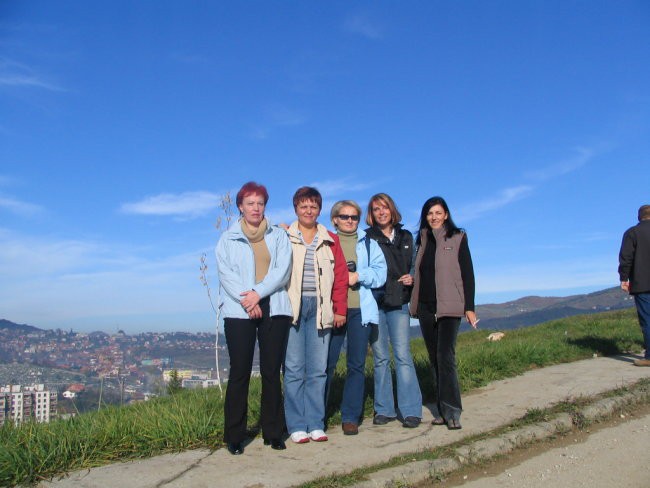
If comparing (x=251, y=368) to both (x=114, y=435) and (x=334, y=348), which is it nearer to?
(x=334, y=348)

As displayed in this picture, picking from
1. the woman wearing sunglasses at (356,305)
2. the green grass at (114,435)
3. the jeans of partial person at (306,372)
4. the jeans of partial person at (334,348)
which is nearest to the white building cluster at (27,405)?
the green grass at (114,435)

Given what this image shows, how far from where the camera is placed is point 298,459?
4.05 metres

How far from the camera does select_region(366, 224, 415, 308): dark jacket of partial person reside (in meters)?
5.11

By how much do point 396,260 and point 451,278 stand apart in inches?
21.3

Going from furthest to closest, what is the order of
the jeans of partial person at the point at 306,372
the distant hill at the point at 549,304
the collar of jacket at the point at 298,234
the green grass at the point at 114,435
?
the distant hill at the point at 549,304, the collar of jacket at the point at 298,234, the jeans of partial person at the point at 306,372, the green grass at the point at 114,435

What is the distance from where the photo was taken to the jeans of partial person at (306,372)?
4660 mm

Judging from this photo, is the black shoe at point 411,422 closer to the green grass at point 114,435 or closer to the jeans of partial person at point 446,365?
the jeans of partial person at point 446,365

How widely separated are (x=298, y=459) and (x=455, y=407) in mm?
1557

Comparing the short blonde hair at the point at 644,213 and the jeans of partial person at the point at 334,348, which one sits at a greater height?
the short blonde hair at the point at 644,213

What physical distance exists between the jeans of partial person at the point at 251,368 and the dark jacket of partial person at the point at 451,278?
1372 mm

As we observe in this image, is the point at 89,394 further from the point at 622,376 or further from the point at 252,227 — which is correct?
the point at 622,376

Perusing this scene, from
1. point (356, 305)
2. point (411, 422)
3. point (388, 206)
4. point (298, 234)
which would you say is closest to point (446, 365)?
point (411, 422)

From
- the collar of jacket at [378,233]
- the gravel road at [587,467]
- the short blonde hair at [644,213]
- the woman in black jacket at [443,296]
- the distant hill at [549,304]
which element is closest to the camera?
the gravel road at [587,467]

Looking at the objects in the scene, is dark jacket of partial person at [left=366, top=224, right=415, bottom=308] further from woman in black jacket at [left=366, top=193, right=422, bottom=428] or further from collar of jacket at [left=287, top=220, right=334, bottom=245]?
collar of jacket at [left=287, top=220, right=334, bottom=245]
